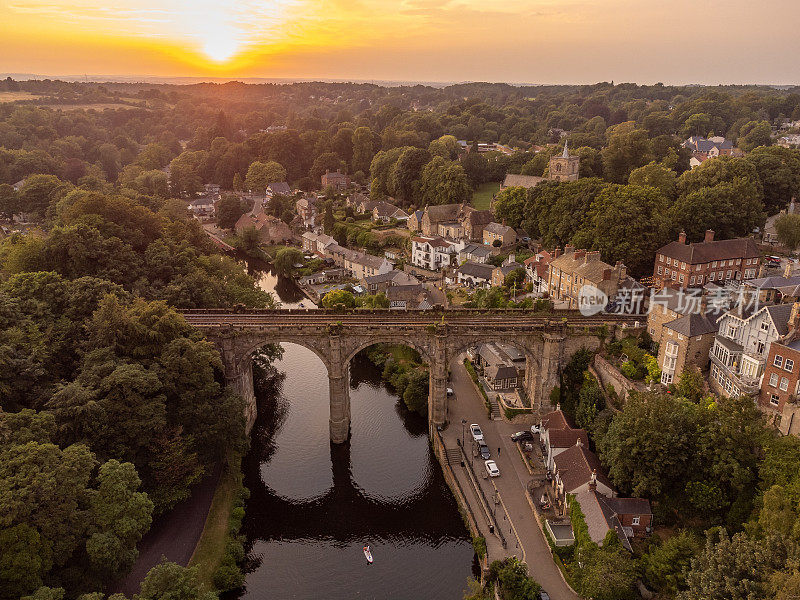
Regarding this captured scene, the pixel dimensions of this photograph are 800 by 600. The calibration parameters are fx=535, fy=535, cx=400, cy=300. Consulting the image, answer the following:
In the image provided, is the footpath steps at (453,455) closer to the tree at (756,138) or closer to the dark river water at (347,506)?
the dark river water at (347,506)

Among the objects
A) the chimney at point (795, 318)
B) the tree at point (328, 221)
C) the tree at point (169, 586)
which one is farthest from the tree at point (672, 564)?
the tree at point (328, 221)

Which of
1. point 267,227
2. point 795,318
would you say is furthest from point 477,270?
point 267,227

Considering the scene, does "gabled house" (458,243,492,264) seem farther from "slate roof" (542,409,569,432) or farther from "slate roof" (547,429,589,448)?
"slate roof" (547,429,589,448)

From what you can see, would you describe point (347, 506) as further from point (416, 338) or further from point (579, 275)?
point (579, 275)

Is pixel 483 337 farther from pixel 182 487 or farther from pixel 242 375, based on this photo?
pixel 182 487

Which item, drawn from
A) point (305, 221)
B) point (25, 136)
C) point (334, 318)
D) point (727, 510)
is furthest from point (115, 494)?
point (25, 136)

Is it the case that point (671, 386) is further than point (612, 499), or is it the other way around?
point (671, 386)
